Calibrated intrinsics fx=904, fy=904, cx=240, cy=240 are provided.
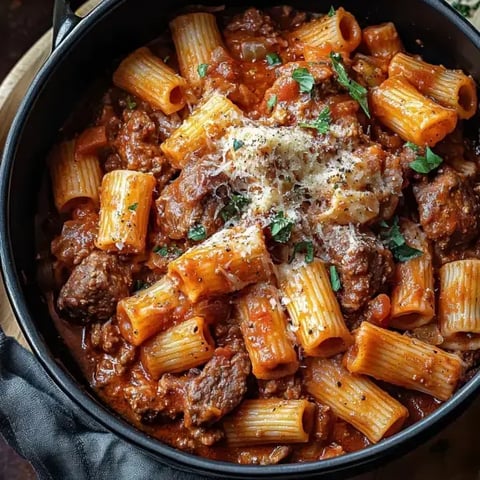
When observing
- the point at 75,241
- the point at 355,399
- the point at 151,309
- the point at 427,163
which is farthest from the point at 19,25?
the point at 355,399

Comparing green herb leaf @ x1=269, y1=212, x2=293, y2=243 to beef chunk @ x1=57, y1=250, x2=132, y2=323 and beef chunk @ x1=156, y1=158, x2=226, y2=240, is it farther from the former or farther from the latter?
beef chunk @ x1=57, y1=250, x2=132, y2=323

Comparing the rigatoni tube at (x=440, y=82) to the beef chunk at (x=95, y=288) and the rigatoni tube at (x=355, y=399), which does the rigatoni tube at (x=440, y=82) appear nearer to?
the rigatoni tube at (x=355, y=399)

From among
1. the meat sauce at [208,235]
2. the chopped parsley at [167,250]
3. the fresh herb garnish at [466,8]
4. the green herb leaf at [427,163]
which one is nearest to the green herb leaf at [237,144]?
the meat sauce at [208,235]

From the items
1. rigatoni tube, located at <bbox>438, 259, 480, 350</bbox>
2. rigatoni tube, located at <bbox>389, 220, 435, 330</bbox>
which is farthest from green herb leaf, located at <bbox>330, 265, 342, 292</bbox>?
rigatoni tube, located at <bbox>438, 259, 480, 350</bbox>

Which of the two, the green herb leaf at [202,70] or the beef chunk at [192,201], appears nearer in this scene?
the beef chunk at [192,201]

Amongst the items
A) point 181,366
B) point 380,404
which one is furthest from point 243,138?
point 380,404
